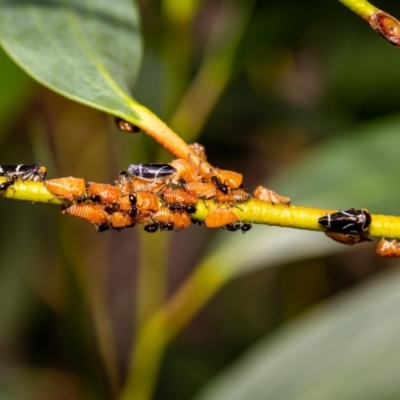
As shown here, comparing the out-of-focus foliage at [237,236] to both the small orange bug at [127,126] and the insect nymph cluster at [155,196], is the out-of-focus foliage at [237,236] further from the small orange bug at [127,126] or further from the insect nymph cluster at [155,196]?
the insect nymph cluster at [155,196]

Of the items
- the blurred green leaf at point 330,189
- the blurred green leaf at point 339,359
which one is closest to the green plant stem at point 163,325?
the blurred green leaf at point 330,189

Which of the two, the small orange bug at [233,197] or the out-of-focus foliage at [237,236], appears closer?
the small orange bug at [233,197]

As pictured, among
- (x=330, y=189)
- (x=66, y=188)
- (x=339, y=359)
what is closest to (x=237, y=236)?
(x=330, y=189)

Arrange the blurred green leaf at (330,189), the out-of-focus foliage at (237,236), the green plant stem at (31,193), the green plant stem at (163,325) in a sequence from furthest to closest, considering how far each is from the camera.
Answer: the green plant stem at (163,325), the blurred green leaf at (330,189), the out-of-focus foliage at (237,236), the green plant stem at (31,193)

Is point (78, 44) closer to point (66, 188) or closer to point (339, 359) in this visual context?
point (66, 188)

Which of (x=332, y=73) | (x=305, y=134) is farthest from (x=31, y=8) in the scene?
(x=305, y=134)

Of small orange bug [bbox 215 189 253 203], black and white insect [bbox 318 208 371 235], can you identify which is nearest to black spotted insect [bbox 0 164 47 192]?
small orange bug [bbox 215 189 253 203]
